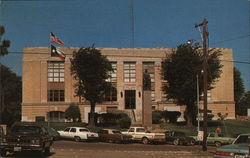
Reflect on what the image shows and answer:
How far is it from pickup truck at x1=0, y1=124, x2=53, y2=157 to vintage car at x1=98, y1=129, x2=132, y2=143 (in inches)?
607

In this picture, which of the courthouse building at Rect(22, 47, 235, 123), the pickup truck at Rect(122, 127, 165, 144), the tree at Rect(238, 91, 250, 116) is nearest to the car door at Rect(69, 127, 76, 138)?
the pickup truck at Rect(122, 127, 165, 144)

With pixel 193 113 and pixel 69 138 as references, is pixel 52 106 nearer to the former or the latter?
pixel 193 113

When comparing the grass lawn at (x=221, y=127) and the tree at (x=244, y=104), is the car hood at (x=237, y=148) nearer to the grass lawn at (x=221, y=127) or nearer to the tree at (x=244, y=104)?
the grass lawn at (x=221, y=127)

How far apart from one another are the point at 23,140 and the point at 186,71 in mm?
32421

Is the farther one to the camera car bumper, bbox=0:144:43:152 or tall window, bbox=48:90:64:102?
tall window, bbox=48:90:64:102

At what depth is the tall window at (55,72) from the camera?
5753 centimetres

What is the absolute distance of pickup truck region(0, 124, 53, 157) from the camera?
53.0 feet

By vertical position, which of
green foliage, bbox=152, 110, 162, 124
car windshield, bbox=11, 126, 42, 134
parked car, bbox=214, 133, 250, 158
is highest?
car windshield, bbox=11, 126, 42, 134

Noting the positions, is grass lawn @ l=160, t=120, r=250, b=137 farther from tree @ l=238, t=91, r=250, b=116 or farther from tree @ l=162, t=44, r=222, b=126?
tree @ l=238, t=91, r=250, b=116

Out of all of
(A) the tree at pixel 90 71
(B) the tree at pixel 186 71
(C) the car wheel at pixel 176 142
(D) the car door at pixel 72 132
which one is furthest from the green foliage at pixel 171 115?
(D) the car door at pixel 72 132

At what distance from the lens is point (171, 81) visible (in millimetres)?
47531

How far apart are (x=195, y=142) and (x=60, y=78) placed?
1115 inches

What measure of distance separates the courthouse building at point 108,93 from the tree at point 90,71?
10323 millimetres

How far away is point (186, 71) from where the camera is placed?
46531 millimetres
